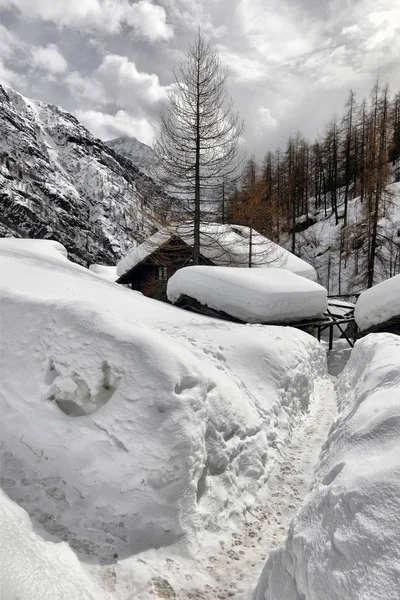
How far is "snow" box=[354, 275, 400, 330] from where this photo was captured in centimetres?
1108

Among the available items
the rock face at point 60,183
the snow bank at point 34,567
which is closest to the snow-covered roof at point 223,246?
the snow bank at point 34,567

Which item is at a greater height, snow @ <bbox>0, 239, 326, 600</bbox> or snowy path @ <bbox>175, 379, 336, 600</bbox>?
snow @ <bbox>0, 239, 326, 600</bbox>

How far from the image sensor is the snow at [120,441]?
123 inches

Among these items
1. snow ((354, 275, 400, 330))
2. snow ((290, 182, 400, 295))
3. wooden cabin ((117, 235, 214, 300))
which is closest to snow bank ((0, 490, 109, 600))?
snow ((354, 275, 400, 330))

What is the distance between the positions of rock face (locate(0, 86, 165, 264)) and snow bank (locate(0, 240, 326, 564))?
36.9 m

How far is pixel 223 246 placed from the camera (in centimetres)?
1642

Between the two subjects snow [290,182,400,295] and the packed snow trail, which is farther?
snow [290,182,400,295]

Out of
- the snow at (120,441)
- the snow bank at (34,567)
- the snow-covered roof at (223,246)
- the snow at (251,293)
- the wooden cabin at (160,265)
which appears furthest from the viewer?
the wooden cabin at (160,265)

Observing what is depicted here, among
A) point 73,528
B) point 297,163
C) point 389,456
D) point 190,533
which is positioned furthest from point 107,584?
point 297,163

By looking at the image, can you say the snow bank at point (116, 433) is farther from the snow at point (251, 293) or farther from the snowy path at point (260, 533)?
the snow at point (251, 293)

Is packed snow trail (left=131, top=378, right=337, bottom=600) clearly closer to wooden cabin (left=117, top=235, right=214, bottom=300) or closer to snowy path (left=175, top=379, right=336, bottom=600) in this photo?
snowy path (left=175, top=379, right=336, bottom=600)

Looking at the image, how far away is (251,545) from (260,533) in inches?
9.2

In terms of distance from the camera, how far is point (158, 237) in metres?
16.1

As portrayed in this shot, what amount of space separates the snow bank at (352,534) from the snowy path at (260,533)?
1.47ft
